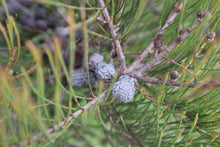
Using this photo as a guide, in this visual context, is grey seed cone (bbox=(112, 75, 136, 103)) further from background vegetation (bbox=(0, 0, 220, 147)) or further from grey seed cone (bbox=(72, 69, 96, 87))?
grey seed cone (bbox=(72, 69, 96, 87))

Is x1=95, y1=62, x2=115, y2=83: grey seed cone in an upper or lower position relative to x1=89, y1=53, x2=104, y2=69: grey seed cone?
lower

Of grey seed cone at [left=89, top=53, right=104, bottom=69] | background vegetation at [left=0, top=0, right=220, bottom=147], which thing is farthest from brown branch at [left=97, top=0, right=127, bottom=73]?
grey seed cone at [left=89, top=53, right=104, bottom=69]

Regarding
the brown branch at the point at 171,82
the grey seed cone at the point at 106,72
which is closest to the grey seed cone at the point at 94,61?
the grey seed cone at the point at 106,72

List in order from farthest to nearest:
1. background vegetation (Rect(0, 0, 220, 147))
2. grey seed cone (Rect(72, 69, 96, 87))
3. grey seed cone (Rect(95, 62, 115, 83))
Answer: grey seed cone (Rect(72, 69, 96, 87)) → grey seed cone (Rect(95, 62, 115, 83)) → background vegetation (Rect(0, 0, 220, 147))

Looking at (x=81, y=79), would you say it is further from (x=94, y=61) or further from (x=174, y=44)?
(x=174, y=44)

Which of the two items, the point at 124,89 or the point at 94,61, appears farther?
the point at 94,61

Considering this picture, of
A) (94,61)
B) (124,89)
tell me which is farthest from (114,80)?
(94,61)

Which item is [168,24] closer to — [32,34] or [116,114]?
[116,114]


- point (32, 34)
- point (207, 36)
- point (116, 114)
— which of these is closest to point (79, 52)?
point (32, 34)
